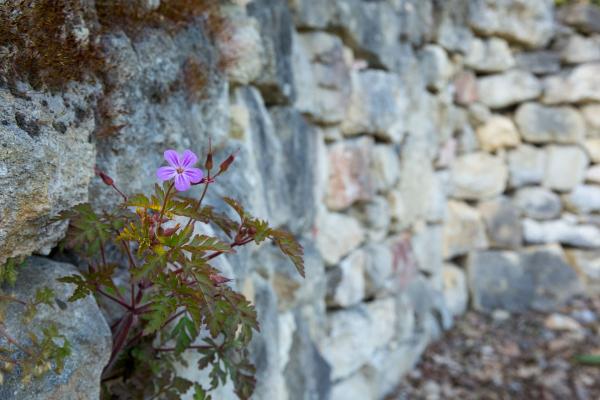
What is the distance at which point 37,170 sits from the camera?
2.68ft

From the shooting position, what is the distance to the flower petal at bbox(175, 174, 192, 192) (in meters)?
0.78

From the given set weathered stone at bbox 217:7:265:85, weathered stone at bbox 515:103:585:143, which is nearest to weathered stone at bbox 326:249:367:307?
weathered stone at bbox 217:7:265:85

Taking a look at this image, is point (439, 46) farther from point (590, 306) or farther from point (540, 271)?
point (590, 306)

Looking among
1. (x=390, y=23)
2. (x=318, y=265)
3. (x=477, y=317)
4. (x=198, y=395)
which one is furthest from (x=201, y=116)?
(x=477, y=317)

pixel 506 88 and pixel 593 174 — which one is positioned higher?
pixel 506 88

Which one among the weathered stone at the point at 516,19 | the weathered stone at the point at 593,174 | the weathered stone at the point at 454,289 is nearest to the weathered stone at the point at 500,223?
the weathered stone at the point at 454,289

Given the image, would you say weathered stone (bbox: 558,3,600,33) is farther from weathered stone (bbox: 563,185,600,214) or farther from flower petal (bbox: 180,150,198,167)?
flower petal (bbox: 180,150,198,167)

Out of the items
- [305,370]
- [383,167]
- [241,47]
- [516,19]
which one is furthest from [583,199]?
[241,47]

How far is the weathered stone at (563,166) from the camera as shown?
3867 mm

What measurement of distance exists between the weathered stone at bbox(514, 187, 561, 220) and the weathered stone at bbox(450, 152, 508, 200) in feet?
0.58

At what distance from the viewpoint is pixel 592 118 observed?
387 centimetres

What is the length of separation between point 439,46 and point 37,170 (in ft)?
8.85

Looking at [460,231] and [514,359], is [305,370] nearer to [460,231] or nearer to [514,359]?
[514,359]

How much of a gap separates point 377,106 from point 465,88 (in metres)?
1.35
